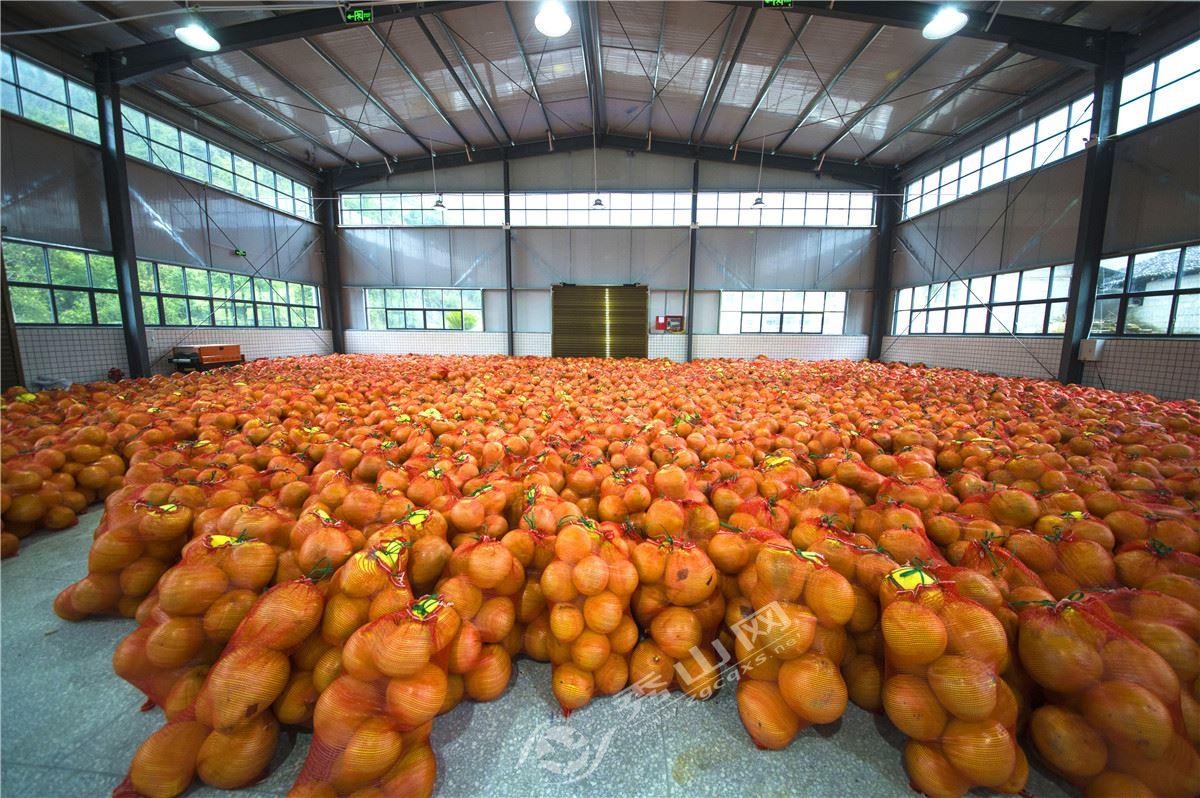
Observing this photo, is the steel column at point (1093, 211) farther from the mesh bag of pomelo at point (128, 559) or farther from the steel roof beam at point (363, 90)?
the steel roof beam at point (363, 90)

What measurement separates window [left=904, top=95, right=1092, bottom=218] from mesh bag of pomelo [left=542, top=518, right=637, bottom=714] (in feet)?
44.7

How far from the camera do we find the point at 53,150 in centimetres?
849

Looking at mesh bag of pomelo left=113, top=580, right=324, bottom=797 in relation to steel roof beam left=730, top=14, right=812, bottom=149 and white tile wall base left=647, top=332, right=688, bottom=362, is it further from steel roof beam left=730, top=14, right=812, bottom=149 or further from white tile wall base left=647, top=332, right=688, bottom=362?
white tile wall base left=647, top=332, right=688, bottom=362

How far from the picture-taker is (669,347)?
16.3m

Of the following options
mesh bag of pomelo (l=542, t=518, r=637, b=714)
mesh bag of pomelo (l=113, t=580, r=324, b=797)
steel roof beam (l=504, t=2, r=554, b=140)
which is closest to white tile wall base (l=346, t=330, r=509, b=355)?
steel roof beam (l=504, t=2, r=554, b=140)

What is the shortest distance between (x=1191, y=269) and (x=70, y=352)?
70.9 feet

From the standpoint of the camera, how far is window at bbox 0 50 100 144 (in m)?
7.90

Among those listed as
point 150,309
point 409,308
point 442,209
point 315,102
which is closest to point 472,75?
point 315,102

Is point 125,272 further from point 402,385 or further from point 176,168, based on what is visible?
point 402,385

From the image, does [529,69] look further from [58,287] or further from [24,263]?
[58,287]

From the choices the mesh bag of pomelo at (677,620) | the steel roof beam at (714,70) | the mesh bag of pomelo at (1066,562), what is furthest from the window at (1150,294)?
the mesh bag of pomelo at (677,620)

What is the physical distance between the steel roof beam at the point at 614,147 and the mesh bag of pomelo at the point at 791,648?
16891mm

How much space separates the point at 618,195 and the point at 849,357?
1082cm

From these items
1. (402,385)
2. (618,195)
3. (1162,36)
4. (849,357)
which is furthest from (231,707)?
(849,357)
